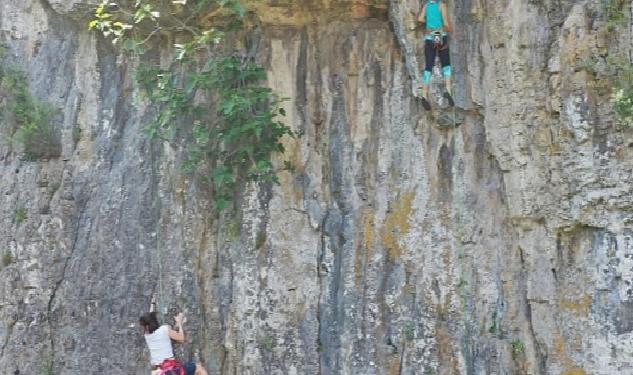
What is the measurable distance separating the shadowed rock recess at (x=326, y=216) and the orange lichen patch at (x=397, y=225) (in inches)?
0.8

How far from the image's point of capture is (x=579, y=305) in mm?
6758

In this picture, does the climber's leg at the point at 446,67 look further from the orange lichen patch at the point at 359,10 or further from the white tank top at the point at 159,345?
the white tank top at the point at 159,345

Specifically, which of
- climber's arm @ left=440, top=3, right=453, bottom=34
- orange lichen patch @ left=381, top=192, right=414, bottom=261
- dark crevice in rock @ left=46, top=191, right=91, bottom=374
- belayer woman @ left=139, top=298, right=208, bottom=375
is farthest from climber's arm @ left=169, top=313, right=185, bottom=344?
climber's arm @ left=440, top=3, right=453, bottom=34

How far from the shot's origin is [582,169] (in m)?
6.71

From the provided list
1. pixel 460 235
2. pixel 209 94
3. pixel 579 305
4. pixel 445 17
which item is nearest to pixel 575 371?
pixel 579 305

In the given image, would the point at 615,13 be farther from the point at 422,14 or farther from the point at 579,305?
the point at 579,305

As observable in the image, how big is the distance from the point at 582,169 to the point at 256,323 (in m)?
3.30

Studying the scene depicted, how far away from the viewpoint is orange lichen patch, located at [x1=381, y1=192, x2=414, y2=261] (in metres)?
7.74

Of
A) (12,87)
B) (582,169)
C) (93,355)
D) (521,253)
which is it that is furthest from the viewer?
(12,87)

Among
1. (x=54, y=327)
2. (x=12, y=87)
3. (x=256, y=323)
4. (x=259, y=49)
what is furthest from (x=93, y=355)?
(x=259, y=49)

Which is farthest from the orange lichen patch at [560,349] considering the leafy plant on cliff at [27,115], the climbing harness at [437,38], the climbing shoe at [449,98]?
the leafy plant on cliff at [27,115]

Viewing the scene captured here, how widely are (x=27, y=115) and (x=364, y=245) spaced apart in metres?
3.65

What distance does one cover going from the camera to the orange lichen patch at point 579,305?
671 cm

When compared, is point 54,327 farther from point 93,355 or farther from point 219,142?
point 219,142
